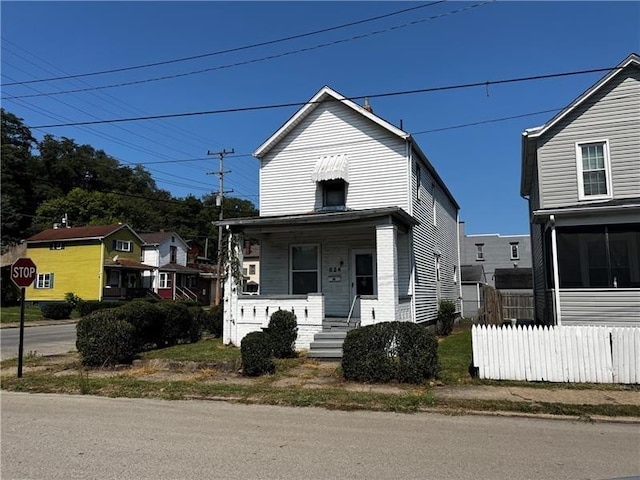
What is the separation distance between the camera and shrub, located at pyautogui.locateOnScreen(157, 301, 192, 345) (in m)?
15.5

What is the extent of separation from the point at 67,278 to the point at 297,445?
1740 inches

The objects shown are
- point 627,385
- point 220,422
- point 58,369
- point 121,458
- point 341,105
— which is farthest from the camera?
point 341,105

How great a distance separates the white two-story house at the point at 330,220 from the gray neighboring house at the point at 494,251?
37019 millimetres

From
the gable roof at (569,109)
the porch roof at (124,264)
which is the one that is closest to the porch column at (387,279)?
the gable roof at (569,109)

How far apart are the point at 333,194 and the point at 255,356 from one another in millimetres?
8235

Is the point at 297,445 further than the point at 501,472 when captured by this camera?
Yes

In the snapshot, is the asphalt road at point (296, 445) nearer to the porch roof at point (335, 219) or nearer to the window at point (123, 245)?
the porch roof at point (335, 219)

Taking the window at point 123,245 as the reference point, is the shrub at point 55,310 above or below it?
below

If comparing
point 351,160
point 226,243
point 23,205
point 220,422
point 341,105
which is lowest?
point 220,422

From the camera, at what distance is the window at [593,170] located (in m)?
14.5

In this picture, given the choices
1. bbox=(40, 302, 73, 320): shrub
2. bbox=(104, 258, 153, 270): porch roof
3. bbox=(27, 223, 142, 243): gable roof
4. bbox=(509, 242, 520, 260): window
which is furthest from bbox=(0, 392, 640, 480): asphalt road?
bbox=(509, 242, 520, 260): window

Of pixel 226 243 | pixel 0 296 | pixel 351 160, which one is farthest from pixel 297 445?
pixel 0 296

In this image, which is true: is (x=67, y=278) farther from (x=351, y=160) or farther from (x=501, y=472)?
(x=501, y=472)

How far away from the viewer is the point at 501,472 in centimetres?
481
